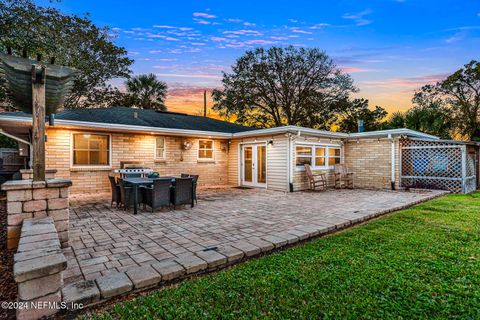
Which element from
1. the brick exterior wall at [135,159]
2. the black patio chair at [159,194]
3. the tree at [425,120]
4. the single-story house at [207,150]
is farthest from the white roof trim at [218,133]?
the black patio chair at [159,194]

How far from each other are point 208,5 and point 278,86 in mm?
11539

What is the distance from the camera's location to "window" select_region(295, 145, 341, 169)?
Result: 968cm

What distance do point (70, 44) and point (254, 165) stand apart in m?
8.08

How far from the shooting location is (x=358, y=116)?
811 inches

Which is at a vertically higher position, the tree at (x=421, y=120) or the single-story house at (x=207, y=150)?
the tree at (x=421, y=120)

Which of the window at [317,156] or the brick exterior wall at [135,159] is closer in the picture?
the brick exterior wall at [135,159]

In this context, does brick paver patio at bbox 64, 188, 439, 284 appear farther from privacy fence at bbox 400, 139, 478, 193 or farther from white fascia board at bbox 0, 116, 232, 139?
privacy fence at bbox 400, 139, 478, 193

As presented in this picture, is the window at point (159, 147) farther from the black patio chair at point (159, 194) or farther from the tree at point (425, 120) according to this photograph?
the tree at point (425, 120)

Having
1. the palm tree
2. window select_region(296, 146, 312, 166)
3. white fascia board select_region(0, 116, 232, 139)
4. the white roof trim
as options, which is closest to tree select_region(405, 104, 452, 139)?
the white roof trim

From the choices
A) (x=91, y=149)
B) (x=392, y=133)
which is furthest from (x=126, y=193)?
(x=392, y=133)

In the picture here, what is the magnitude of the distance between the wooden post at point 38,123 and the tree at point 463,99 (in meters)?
21.6

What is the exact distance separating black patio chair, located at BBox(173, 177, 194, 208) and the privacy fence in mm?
8443

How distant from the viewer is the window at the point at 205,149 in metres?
10.9

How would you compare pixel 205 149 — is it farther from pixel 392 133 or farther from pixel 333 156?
pixel 392 133
